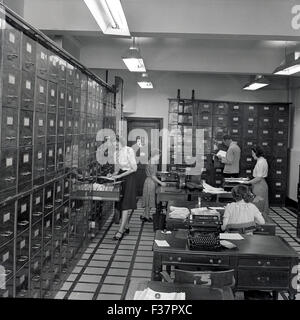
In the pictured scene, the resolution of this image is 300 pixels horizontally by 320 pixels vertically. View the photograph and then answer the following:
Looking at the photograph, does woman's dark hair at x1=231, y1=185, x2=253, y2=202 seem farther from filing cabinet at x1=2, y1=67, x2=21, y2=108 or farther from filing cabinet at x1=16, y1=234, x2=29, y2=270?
filing cabinet at x1=2, y1=67, x2=21, y2=108

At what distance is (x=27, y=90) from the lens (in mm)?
3314

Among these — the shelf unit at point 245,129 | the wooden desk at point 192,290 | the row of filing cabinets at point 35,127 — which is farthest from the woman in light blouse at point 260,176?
the wooden desk at point 192,290

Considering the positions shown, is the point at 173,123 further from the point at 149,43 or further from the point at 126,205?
the point at 126,205

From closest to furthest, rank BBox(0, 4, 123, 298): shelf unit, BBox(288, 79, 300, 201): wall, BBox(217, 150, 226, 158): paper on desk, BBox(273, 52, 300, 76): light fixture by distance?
1. BBox(0, 4, 123, 298): shelf unit
2. BBox(273, 52, 300, 76): light fixture
3. BBox(217, 150, 226, 158): paper on desk
4. BBox(288, 79, 300, 201): wall

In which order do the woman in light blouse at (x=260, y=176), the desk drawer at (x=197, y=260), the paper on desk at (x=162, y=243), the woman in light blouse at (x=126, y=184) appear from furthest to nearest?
the woman in light blouse at (x=260, y=176) < the woman in light blouse at (x=126, y=184) < the paper on desk at (x=162, y=243) < the desk drawer at (x=197, y=260)

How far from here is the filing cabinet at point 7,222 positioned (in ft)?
9.56

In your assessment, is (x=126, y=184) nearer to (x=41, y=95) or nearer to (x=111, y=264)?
(x=111, y=264)

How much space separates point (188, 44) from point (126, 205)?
3.03 metres

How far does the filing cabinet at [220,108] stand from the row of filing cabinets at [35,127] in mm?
5657

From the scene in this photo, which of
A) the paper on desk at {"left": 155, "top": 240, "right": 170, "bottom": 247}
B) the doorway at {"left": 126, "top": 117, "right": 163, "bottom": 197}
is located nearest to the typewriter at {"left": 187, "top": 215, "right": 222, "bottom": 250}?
the paper on desk at {"left": 155, "top": 240, "right": 170, "bottom": 247}

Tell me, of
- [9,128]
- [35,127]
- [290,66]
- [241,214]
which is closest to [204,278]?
[9,128]

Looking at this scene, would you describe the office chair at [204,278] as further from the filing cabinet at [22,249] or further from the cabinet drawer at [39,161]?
the cabinet drawer at [39,161]

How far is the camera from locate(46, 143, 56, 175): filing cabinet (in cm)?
399

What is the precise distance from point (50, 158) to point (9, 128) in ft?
3.79
